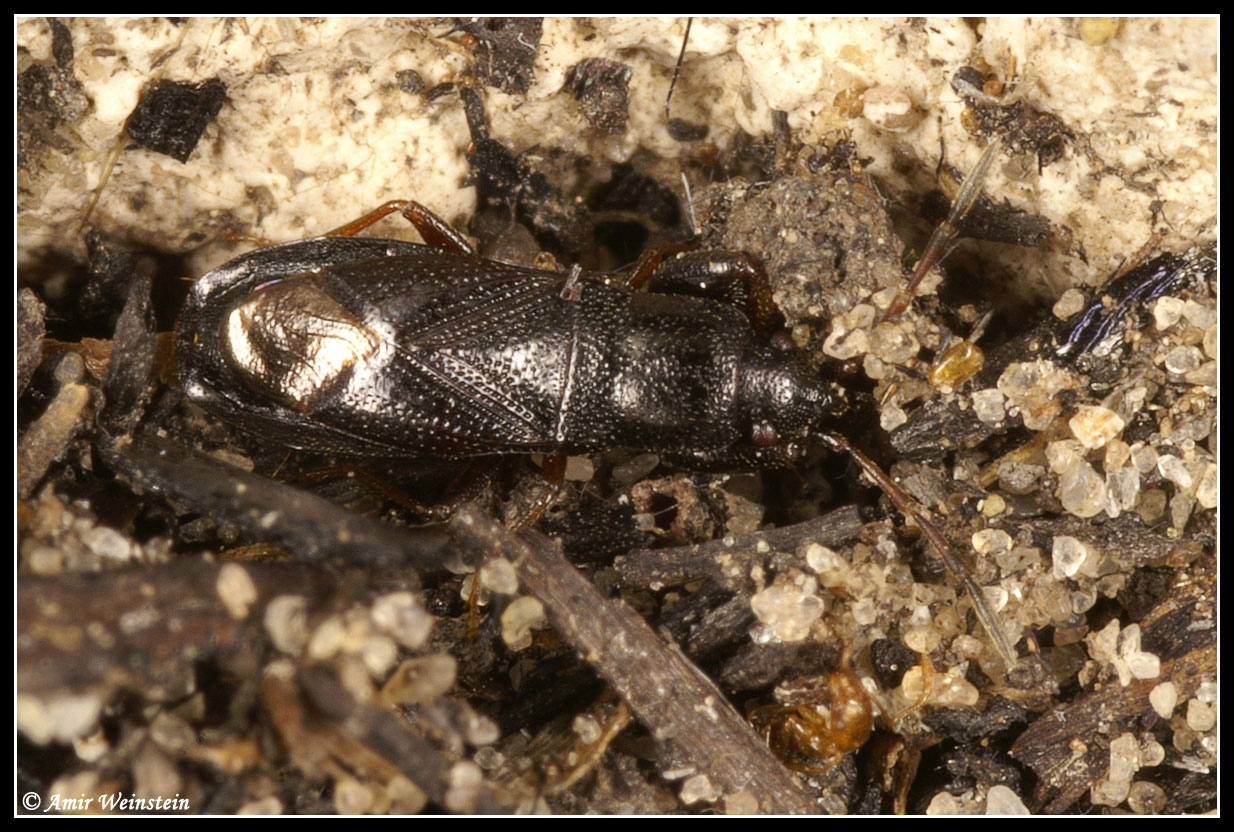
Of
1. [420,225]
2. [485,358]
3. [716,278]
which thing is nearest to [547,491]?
[485,358]

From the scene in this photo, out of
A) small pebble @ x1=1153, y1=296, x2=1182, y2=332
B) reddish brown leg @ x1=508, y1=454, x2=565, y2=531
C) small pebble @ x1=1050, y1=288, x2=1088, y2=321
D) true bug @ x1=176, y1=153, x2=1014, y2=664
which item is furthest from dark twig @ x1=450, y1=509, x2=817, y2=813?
small pebble @ x1=1153, y1=296, x2=1182, y2=332

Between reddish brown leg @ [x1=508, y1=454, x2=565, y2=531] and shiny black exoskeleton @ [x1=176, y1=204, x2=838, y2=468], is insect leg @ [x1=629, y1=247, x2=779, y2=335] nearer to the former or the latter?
shiny black exoskeleton @ [x1=176, y1=204, x2=838, y2=468]

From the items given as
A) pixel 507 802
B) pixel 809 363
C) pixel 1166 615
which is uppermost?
pixel 809 363

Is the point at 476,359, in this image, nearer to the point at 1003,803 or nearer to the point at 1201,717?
the point at 1003,803

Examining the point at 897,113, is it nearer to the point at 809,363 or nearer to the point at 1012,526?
the point at 809,363

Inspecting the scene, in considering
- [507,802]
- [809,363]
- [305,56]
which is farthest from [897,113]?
[507,802]

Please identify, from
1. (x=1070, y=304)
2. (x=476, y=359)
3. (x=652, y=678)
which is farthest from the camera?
(x=476, y=359)

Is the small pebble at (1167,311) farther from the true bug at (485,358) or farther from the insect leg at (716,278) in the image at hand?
the insect leg at (716,278)

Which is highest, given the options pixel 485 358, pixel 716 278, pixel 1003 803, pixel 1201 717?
pixel 716 278
